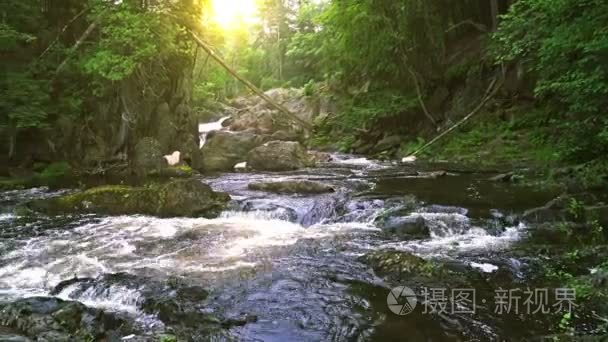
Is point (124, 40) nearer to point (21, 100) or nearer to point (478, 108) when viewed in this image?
point (21, 100)

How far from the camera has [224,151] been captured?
1934 centimetres

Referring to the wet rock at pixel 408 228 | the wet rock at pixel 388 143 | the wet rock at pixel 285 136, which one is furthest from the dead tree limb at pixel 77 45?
the wet rock at pixel 408 228

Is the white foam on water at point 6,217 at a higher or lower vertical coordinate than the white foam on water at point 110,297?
higher

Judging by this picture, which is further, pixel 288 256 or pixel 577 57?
pixel 577 57

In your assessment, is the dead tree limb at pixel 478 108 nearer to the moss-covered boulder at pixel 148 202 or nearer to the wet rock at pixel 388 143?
the wet rock at pixel 388 143

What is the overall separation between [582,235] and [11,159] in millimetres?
17739

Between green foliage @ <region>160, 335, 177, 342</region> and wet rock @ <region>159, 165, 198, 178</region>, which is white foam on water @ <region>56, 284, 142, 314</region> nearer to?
green foliage @ <region>160, 335, 177, 342</region>

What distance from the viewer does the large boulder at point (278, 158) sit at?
56.2ft

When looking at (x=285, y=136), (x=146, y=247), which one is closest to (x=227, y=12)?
(x=285, y=136)

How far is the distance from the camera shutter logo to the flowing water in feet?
0.33

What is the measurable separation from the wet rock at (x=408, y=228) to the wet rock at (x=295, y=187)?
11.4 ft

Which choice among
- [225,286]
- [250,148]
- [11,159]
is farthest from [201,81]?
[225,286]

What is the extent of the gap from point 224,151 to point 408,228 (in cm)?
1218

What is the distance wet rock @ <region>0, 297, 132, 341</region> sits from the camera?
4.65 metres
